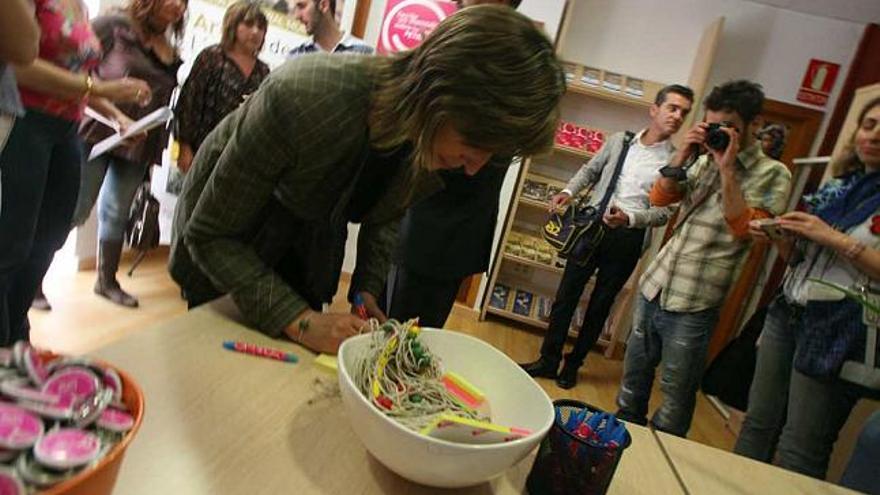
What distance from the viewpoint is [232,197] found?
0.69 m

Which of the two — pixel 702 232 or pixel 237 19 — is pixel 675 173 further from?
pixel 237 19

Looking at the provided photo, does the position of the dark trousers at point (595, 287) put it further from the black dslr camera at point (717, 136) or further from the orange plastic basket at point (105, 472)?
the orange plastic basket at point (105, 472)

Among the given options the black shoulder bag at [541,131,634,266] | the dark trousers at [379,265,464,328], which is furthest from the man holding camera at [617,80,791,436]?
the dark trousers at [379,265,464,328]

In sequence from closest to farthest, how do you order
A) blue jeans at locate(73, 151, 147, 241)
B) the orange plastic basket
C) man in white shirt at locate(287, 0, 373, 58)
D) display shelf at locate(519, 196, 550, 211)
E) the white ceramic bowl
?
the orange plastic basket, the white ceramic bowl, blue jeans at locate(73, 151, 147, 241), man in white shirt at locate(287, 0, 373, 58), display shelf at locate(519, 196, 550, 211)

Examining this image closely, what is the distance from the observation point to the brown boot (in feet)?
6.99

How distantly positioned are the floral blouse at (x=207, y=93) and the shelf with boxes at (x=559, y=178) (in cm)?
154

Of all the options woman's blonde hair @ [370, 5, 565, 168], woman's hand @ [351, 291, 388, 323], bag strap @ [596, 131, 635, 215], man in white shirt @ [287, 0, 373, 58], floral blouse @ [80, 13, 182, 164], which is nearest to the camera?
woman's blonde hair @ [370, 5, 565, 168]

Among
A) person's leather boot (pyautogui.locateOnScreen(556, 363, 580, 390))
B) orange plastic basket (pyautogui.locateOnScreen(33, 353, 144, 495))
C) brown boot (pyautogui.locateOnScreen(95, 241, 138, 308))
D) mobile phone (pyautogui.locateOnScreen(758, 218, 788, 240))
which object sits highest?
mobile phone (pyautogui.locateOnScreen(758, 218, 788, 240))

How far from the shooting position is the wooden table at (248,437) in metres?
0.46

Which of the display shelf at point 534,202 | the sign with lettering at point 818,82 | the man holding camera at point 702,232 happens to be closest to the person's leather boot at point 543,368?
the man holding camera at point 702,232

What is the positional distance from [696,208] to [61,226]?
1757 millimetres

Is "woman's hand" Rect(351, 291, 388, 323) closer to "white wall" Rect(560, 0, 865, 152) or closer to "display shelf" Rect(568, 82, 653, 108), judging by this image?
"display shelf" Rect(568, 82, 653, 108)

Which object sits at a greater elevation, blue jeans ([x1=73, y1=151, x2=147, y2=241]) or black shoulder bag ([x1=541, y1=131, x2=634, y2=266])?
black shoulder bag ([x1=541, y1=131, x2=634, y2=266])

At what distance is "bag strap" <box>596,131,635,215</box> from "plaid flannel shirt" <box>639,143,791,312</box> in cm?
61
